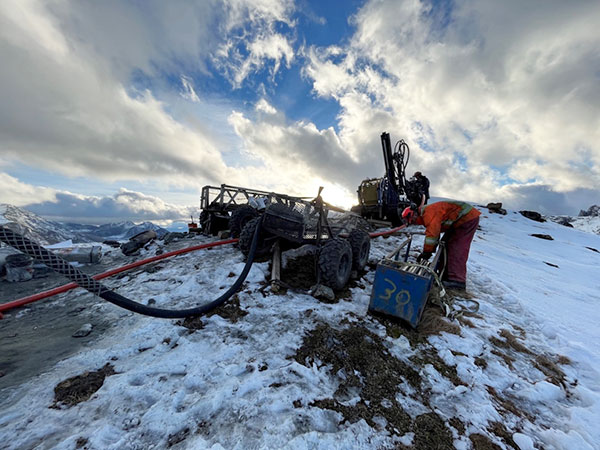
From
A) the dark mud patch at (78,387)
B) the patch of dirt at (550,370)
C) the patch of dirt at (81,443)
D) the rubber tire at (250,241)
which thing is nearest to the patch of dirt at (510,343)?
the patch of dirt at (550,370)

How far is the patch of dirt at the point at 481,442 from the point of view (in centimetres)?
200

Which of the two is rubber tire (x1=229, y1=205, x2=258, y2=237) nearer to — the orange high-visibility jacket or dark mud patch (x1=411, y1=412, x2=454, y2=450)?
the orange high-visibility jacket

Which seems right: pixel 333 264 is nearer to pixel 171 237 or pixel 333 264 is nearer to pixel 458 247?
pixel 458 247

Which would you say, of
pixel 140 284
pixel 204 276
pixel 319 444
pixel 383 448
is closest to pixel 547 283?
pixel 383 448

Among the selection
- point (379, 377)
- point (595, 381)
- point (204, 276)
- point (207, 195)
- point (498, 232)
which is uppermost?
point (207, 195)

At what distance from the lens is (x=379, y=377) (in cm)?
263

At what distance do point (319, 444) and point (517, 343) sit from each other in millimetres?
3920

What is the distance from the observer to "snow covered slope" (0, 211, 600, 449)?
6.29ft

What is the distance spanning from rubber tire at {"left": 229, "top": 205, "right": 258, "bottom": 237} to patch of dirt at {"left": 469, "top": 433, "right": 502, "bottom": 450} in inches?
295

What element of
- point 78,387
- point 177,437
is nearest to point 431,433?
point 177,437

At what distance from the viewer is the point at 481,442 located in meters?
2.04

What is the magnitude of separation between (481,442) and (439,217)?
3598mm

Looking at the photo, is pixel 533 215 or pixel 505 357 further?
pixel 533 215

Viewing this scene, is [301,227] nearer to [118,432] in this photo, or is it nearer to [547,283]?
[118,432]
